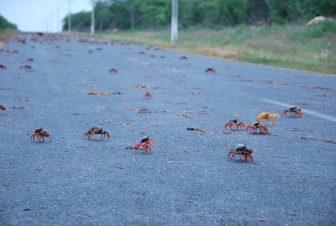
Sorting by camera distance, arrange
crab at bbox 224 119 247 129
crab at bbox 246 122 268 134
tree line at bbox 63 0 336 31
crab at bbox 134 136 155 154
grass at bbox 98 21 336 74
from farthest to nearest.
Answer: tree line at bbox 63 0 336 31 < grass at bbox 98 21 336 74 < crab at bbox 224 119 247 129 < crab at bbox 246 122 268 134 < crab at bbox 134 136 155 154

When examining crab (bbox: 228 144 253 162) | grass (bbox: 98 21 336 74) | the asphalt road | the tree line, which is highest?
the tree line

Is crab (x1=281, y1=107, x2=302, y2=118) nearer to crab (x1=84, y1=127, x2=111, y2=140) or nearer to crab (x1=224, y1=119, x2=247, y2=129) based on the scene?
crab (x1=224, y1=119, x2=247, y2=129)

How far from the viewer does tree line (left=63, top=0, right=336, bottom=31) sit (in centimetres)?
4671

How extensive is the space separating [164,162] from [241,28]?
43472 mm

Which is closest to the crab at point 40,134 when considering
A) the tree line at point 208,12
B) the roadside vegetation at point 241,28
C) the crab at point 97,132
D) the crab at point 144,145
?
the crab at point 97,132

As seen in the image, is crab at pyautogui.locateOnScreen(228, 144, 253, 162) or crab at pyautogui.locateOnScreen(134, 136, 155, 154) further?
crab at pyautogui.locateOnScreen(134, 136, 155, 154)

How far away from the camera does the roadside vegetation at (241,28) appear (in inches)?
952

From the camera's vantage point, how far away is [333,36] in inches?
1282

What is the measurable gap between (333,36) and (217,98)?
24.6 metres

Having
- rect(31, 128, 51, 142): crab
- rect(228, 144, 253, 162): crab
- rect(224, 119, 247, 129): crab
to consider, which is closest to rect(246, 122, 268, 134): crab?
rect(224, 119, 247, 129): crab

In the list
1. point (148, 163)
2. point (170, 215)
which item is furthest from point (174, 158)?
point (170, 215)

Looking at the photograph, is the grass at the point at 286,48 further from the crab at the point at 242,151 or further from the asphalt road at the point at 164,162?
the crab at the point at 242,151

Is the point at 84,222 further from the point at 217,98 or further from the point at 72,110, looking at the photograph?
the point at 217,98

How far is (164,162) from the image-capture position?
5.11 m
